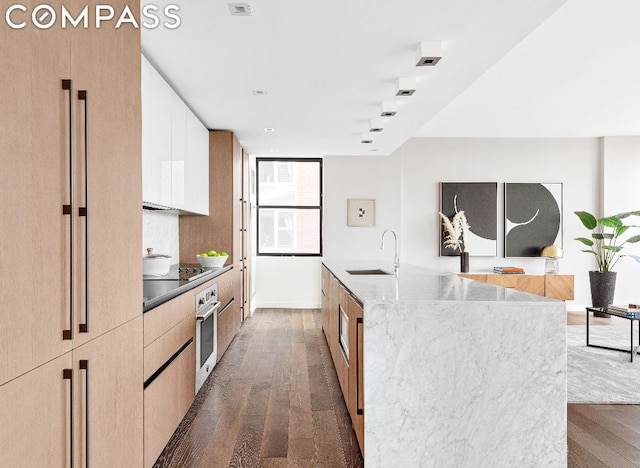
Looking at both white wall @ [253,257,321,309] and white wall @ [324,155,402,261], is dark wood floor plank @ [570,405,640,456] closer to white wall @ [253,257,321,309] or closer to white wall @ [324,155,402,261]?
white wall @ [324,155,402,261]

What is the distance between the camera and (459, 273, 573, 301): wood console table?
274 inches

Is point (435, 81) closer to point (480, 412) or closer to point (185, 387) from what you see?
point (480, 412)

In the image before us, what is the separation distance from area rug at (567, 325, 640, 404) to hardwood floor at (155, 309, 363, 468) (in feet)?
5.83

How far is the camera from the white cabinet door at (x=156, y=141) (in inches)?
123

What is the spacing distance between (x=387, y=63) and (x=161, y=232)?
272 cm

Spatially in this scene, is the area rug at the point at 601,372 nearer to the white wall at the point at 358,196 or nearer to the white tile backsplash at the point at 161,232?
the white wall at the point at 358,196

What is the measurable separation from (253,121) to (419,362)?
3.43 meters

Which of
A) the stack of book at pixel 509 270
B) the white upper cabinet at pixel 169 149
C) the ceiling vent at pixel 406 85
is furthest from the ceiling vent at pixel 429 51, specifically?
the stack of book at pixel 509 270

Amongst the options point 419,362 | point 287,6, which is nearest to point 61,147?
point 287,6

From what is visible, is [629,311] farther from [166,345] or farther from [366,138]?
[166,345]

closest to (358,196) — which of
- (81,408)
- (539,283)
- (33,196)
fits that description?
(539,283)

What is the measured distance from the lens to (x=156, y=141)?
3340 millimetres

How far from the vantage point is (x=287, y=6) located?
241 cm

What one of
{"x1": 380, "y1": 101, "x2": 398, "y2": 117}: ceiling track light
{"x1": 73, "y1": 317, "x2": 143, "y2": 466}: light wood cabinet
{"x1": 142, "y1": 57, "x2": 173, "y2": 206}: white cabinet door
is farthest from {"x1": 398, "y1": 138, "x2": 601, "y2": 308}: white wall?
{"x1": 73, "y1": 317, "x2": 143, "y2": 466}: light wood cabinet
